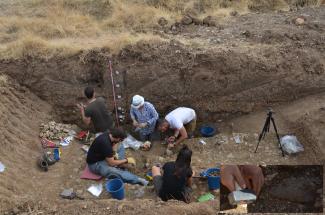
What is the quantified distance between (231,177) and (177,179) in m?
0.80

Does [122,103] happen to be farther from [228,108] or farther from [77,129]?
[228,108]

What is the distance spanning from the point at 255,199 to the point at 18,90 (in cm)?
541

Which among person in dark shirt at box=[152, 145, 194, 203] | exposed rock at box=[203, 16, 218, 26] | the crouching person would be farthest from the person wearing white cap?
exposed rock at box=[203, 16, 218, 26]

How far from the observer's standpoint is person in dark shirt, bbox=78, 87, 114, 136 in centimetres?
832

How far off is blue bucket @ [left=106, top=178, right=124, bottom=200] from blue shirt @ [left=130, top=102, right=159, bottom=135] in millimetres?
1613

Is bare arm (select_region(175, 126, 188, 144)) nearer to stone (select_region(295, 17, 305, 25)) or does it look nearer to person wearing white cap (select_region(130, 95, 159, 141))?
person wearing white cap (select_region(130, 95, 159, 141))

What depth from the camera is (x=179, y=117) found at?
334 inches

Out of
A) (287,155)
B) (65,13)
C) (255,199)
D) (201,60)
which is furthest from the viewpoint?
(65,13)

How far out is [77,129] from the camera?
945 cm

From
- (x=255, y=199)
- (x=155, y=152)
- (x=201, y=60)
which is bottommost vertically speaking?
(x=155, y=152)

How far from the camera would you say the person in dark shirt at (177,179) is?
6.62 metres

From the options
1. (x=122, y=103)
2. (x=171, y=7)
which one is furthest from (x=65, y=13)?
(x=122, y=103)

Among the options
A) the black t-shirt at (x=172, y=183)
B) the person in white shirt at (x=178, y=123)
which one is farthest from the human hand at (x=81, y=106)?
the black t-shirt at (x=172, y=183)

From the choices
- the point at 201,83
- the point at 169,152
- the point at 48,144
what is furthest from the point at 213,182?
the point at 48,144
